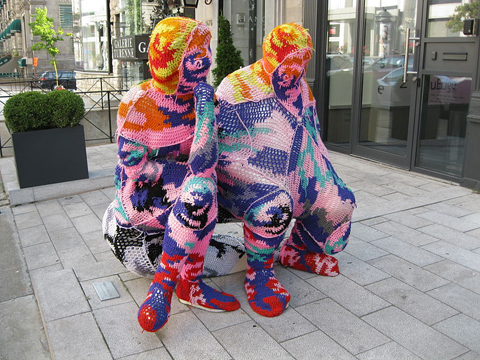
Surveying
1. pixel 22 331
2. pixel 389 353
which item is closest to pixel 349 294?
pixel 389 353

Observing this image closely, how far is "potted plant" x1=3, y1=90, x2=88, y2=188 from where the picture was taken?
6027 millimetres

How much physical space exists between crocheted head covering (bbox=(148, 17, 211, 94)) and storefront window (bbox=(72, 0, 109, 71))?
20.7 meters

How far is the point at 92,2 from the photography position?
76.5 feet

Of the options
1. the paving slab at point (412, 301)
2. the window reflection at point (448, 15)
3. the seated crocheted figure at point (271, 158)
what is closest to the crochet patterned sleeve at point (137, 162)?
the seated crocheted figure at point (271, 158)

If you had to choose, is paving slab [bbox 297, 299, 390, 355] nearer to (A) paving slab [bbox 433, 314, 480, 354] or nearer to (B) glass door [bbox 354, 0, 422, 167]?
(A) paving slab [bbox 433, 314, 480, 354]

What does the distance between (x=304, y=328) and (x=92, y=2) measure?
23555 millimetres

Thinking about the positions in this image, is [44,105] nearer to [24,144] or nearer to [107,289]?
[24,144]

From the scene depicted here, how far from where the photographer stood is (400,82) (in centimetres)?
669

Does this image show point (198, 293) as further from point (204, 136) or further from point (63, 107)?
point (63, 107)

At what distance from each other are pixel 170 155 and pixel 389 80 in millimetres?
4861

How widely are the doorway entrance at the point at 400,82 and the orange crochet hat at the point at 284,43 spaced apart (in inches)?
135

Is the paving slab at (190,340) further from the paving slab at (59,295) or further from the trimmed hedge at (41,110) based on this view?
the trimmed hedge at (41,110)

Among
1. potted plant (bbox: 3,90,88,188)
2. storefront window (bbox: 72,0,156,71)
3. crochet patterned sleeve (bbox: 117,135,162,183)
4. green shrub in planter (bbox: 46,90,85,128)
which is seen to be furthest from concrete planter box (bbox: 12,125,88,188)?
storefront window (bbox: 72,0,156,71)

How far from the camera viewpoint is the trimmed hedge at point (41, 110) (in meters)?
5.99
